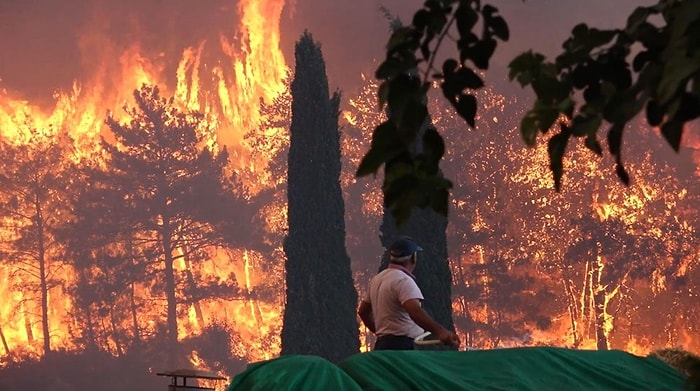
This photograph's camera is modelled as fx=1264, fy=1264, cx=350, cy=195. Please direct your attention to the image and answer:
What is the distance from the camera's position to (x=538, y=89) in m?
2.30

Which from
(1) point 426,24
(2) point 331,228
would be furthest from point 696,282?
(1) point 426,24

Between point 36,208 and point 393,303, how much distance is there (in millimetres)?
32053

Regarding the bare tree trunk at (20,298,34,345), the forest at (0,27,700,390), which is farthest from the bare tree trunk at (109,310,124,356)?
the bare tree trunk at (20,298,34,345)

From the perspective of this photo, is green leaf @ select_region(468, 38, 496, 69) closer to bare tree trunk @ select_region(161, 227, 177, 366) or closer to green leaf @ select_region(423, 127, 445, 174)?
green leaf @ select_region(423, 127, 445, 174)

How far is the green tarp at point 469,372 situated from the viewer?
20.7 feet

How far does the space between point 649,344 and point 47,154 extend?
63.3 feet

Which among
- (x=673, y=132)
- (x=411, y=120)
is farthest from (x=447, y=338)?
(x=673, y=132)

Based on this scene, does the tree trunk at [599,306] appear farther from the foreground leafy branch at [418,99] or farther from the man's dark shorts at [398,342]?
the foreground leafy branch at [418,99]

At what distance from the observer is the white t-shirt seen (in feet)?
28.3

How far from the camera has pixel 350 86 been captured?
40.8 m

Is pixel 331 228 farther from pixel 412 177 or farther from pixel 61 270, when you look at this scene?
pixel 412 177

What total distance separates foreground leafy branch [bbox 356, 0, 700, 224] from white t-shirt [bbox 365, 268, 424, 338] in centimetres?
617

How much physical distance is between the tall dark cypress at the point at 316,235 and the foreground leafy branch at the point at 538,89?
69.4 ft

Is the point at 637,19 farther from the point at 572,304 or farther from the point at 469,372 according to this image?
the point at 572,304
